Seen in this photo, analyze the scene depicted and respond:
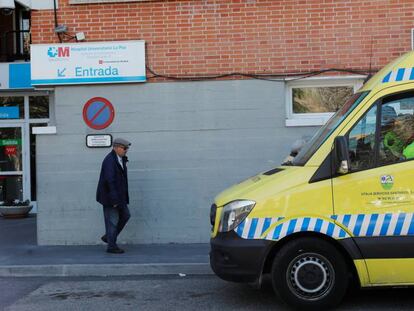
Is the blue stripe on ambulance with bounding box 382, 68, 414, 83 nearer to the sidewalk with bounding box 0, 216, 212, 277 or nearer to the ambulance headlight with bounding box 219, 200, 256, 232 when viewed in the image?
the ambulance headlight with bounding box 219, 200, 256, 232

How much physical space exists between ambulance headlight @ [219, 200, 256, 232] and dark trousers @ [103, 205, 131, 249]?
3.16m

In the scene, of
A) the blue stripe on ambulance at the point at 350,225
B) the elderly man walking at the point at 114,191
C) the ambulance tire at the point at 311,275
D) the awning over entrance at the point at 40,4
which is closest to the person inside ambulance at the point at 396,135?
the blue stripe on ambulance at the point at 350,225

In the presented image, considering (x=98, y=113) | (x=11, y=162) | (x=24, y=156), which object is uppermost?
(x=98, y=113)

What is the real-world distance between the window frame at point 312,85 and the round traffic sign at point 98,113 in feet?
9.76

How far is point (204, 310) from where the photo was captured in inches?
224

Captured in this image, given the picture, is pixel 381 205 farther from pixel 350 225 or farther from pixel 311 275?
pixel 311 275

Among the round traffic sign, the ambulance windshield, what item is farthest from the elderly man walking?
the ambulance windshield

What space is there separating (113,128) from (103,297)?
12.0 ft


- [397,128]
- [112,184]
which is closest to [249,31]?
[112,184]

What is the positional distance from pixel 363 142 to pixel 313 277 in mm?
1395

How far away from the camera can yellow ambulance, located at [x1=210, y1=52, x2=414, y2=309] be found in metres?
5.28

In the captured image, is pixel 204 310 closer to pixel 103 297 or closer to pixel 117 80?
pixel 103 297

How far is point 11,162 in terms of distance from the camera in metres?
13.6

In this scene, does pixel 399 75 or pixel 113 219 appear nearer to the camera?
pixel 399 75
